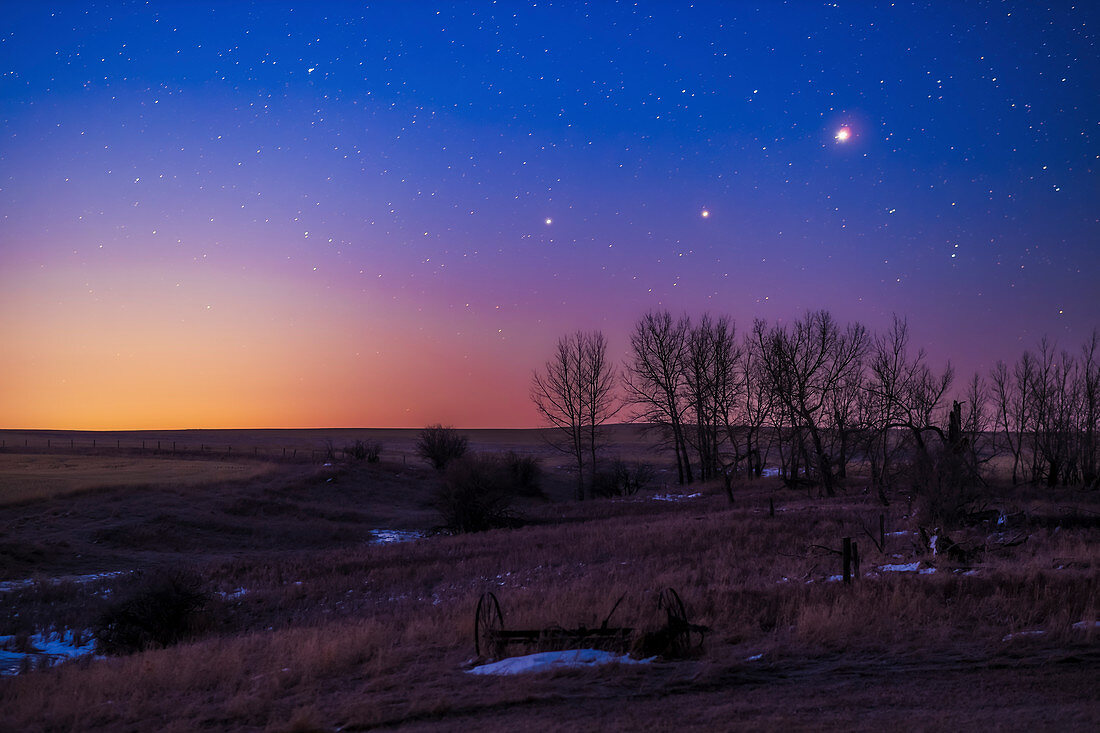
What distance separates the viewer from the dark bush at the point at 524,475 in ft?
167

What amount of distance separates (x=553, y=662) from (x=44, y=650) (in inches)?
487

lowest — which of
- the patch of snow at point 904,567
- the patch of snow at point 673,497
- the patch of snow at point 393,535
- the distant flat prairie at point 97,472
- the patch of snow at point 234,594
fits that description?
the patch of snow at point 393,535

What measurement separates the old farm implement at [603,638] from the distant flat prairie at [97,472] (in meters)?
36.2

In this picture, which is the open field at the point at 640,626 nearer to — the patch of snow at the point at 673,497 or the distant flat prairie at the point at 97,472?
the patch of snow at the point at 673,497

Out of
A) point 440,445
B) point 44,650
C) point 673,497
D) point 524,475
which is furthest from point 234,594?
point 440,445

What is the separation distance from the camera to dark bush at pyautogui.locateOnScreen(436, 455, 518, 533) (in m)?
34.4

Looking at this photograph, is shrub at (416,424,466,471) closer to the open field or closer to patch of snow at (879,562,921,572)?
the open field

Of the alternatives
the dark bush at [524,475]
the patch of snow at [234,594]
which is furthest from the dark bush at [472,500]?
the patch of snow at [234,594]

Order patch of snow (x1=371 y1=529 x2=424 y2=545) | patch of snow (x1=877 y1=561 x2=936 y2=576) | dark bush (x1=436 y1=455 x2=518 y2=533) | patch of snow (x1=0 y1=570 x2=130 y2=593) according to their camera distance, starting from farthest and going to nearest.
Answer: dark bush (x1=436 y1=455 x2=518 y2=533), patch of snow (x1=371 y1=529 x2=424 y2=545), patch of snow (x1=0 y1=570 x2=130 y2=593), patch of snow (x1=877 y1=561 x2=936 y2=576)

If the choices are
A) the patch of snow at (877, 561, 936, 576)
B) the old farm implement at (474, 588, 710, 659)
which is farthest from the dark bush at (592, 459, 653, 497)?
the old farm implement at (474, 588, 710, 659)

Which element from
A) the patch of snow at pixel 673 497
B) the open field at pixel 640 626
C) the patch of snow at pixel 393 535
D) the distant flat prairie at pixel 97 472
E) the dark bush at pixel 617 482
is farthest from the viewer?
the dark bush at pixel 617 482

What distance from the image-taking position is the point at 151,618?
1538 cm

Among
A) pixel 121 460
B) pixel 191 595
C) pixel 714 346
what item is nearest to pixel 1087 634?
pixel 191 595

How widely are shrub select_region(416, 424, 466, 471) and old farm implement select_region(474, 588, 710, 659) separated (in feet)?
161
